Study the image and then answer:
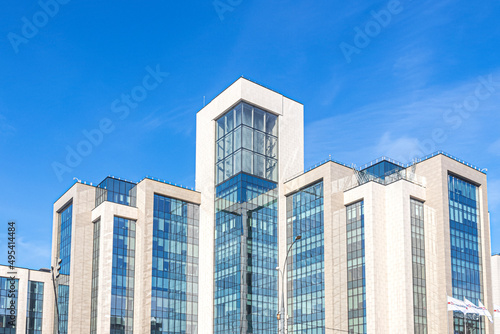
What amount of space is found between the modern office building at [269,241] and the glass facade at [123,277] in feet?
0.43

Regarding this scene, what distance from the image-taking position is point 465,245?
7031 centimetres

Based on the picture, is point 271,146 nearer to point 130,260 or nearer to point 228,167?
point 228,167

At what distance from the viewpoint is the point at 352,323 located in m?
66.6

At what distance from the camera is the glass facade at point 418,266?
6494 cm

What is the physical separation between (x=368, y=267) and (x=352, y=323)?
6.59 m

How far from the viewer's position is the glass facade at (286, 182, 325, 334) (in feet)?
231

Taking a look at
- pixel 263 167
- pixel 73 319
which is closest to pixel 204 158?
pixel 263 167

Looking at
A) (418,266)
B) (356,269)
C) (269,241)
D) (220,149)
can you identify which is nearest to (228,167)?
(220,149)

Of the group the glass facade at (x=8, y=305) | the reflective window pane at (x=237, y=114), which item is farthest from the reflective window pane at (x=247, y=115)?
the glass facade at (x=8, y=305)

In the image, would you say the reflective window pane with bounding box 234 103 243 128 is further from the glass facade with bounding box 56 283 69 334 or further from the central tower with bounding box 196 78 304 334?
the glass facade with bounding box 56 283 69 334

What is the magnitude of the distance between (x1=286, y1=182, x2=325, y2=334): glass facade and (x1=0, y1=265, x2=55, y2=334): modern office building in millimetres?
36597

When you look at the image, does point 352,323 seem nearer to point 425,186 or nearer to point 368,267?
point 368,267

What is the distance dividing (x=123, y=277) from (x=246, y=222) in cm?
1698

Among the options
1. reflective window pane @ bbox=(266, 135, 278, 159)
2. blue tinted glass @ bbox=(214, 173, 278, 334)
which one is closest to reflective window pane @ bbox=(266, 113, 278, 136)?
reflective window pane @ bbox=(266, 135, 278, 159)
